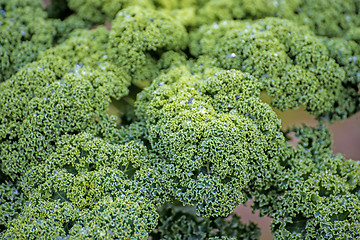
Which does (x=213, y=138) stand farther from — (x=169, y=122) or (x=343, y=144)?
(x=343, y=144)

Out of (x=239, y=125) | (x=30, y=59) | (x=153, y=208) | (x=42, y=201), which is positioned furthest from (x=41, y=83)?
(x=239, y=125)

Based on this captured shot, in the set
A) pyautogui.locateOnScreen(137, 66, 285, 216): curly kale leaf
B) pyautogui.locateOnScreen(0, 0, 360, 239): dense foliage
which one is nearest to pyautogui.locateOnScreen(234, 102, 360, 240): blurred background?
pyautogui.locateOnScreen(0, 0, 360, 239): dense foliage

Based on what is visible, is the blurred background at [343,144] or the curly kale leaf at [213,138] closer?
the curly kale leaf at [213,138]

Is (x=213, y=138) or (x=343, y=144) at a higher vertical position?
(x=343, y=144)

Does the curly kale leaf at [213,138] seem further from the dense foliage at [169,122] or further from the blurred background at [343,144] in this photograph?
the blurred background at [343,144]

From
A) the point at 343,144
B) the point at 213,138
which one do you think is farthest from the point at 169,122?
the point at 343,144

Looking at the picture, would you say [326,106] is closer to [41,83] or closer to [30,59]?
[41,83]

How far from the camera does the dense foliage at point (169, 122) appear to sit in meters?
1.55

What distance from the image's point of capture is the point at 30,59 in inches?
78.6

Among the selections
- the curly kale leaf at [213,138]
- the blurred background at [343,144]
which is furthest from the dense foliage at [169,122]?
the blurred background at [343,144]

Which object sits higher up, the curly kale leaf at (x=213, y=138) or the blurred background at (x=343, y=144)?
the blurred background at (x=343, y=144)

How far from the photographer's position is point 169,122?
163 centimetres

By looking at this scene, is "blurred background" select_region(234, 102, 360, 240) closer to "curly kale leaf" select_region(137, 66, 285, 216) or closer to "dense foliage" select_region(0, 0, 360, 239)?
"dense foliage" select_region(0, 0, 360, 239)

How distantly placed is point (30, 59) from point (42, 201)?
2.74ft
